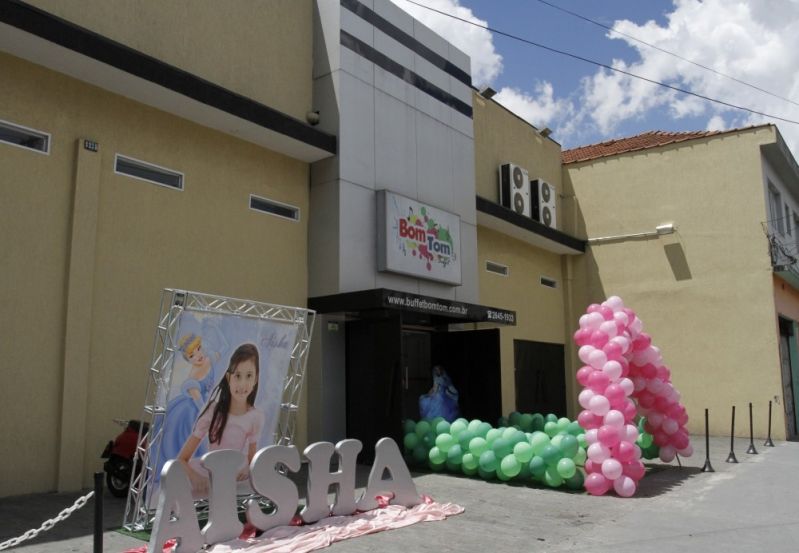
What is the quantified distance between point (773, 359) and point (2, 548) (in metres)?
17.9

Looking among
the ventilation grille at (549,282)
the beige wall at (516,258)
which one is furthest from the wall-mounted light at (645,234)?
the ventilation grille at (549,282)

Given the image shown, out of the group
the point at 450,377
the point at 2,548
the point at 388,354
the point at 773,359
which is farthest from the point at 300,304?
the point at 773,359

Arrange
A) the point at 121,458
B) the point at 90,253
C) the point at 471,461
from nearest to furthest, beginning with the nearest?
the point at 121,458
the point at 90,253
the point at 471,461

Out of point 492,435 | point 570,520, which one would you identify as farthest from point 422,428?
point 570,520

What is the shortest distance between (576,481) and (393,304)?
411cm


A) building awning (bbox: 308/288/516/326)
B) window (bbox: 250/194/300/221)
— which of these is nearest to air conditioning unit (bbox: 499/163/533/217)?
building awning (bbox: 308/288/516/326)

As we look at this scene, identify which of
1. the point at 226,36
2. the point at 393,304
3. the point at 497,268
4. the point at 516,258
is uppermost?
the point at 226,36

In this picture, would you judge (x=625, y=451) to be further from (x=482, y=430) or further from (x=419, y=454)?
(x=419, y=454)

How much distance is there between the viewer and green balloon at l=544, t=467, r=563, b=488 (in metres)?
10.0

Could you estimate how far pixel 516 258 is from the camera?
19.8 metres

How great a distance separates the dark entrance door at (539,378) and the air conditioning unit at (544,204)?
3631 millimetres

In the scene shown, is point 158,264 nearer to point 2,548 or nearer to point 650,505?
point 2,548

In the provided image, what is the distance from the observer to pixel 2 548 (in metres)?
6.08

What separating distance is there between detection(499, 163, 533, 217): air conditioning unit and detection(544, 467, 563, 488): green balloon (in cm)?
1004
